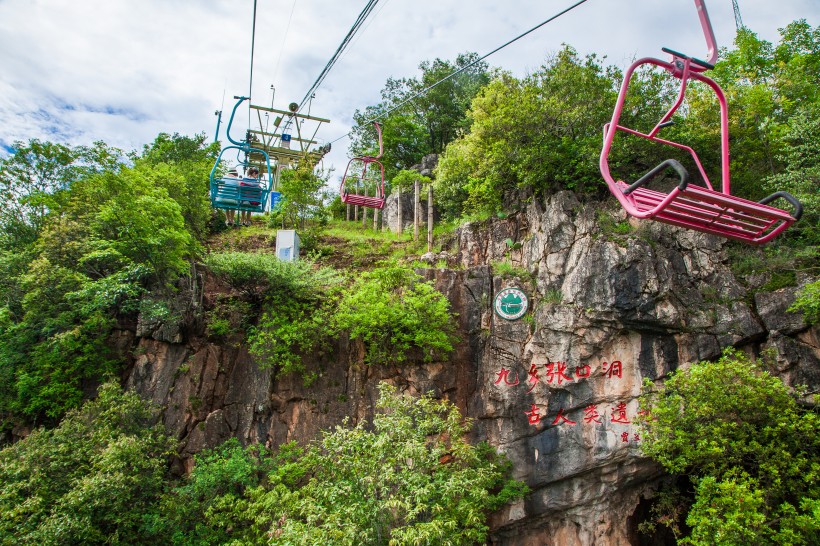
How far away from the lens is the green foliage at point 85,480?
26.0 ft

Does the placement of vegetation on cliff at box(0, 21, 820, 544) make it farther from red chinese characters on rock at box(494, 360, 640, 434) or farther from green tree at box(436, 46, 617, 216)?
red chinese characters on rock at box(494, 360, 640, 434)

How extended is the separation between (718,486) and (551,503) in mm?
3919

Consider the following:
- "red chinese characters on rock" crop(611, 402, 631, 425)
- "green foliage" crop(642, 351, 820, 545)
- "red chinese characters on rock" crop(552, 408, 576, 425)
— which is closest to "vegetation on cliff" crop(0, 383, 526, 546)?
"red chinese characters on rock" crop(552, 408, 576, 425)

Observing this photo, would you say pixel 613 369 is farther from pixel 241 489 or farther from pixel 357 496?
pixel 241 489

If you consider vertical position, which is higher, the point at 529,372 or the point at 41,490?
the point at 529,372

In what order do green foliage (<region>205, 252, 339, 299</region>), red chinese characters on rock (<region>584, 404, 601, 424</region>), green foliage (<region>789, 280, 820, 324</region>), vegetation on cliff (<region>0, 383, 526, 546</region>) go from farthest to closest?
1. green foliage (<region>205, 252, 339, 299</region>)
2. red chinese characters on rock (<region>584, 404, 601, 424</region>)
3. green foliage (<region>789, 280, 820, 324</region>)
4. vegetation on cliff (<region>0, 383, 526, 546</region>)

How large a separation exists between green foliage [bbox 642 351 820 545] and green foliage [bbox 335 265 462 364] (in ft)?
15.9

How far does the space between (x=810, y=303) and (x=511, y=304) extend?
18.9 feet

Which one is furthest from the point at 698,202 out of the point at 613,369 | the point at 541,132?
the point at 541,132

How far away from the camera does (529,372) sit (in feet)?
36.1

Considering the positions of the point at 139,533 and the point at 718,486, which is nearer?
the point at 718,486

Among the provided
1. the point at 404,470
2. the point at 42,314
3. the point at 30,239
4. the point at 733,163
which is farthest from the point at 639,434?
the point at 30,239

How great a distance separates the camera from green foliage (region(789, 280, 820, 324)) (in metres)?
8.88

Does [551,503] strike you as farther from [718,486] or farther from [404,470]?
[404,470]
